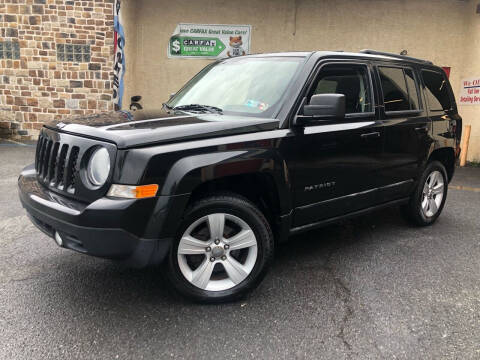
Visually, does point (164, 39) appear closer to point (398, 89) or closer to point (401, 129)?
point (398, 89)

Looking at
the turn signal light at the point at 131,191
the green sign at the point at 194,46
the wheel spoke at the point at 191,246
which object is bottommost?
the wheel spoke at the point at 191,246

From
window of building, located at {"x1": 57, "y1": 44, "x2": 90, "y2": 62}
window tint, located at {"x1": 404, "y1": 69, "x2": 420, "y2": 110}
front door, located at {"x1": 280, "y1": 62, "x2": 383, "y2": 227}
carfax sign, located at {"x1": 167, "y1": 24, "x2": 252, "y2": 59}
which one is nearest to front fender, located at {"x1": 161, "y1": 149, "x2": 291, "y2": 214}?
front door, located at {"x1": 280, "y1": 62, "x2": 383, "y2": 227}

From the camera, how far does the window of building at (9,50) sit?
1005cm

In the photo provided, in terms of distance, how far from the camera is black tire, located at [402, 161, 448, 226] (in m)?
4.52

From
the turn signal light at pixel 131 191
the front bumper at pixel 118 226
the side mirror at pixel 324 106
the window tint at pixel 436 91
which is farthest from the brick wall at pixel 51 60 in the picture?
the turn signal light at pixel 131 191

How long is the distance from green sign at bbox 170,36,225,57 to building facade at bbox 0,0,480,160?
180 mm

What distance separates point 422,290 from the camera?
3195mm

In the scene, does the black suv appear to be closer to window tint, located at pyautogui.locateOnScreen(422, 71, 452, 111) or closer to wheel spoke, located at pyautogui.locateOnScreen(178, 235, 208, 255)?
wheel spoke, located at pyautogui.locateOnScreen(178, 235, 208, 255)

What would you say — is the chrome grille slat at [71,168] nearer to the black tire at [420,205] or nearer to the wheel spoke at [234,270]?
the wheel spoke at [234,270]

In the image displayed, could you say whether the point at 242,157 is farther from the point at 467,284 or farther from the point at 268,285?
the point at 467,284

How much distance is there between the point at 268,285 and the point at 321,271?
1.83ft

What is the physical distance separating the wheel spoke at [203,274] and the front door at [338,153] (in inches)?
31.5

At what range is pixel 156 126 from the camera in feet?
8.89

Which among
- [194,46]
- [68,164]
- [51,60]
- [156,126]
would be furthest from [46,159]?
[51,60]
